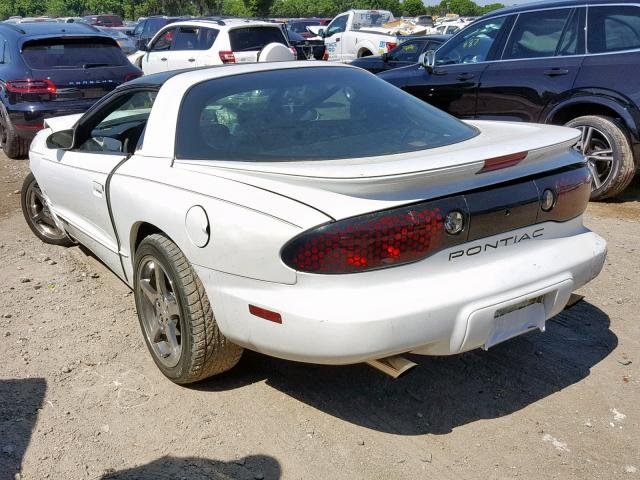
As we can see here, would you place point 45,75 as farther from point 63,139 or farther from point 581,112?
point 581,112

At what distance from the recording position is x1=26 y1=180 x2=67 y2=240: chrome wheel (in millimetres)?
5555

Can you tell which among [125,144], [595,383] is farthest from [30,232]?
[595,383]

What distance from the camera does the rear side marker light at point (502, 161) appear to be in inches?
109

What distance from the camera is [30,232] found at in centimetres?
600

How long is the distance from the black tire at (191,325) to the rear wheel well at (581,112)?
4478mm

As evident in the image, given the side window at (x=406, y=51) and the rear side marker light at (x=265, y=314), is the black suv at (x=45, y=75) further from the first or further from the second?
the rear side marker light at (x=265, y=314)

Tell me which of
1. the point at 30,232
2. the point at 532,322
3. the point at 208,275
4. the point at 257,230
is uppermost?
the point at 257,230

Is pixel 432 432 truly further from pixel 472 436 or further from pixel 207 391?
pixel 207 391

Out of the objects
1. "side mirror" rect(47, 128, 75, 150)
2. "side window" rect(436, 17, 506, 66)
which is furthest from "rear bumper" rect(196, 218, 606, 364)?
"side window" rect(436, 17, 506, 66)

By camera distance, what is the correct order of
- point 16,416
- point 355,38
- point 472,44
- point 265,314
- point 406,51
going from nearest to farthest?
point 265,314, point 16,416, point 472,44, point 406,51, point 355,38

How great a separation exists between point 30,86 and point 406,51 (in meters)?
6.89

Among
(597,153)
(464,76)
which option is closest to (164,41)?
(464,76)

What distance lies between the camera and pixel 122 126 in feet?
14.7

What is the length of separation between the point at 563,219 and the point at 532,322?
1.68 feet
